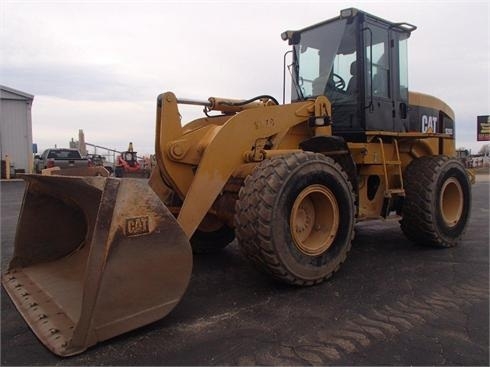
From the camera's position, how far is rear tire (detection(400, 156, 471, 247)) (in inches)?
222

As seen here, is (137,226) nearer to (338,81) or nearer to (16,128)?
(338,81)

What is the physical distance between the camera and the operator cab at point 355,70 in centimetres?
548

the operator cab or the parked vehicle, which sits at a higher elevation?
the operator cab

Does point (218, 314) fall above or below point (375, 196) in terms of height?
below

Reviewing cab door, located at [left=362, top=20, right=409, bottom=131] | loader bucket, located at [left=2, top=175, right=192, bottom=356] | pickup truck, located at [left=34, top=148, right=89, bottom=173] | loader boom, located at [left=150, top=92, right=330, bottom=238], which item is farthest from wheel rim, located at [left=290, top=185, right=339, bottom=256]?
pickup truck, located at [left=34, top=148, right=89, bottom=173]

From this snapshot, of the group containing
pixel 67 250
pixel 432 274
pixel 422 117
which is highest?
pixel 422 117

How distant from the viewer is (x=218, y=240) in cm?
553

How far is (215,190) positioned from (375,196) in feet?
8.36

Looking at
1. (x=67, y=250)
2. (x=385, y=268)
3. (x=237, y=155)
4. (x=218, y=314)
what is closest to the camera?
(x=218, y=314)

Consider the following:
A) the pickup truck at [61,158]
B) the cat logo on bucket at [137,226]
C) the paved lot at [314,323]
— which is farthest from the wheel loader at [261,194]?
the pickup truck at [61,158]

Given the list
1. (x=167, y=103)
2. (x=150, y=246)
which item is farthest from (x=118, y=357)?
(x=167, y=103)

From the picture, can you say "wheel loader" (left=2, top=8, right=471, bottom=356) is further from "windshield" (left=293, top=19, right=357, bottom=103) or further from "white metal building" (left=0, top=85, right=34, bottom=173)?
"white metal building" (left=0, top=85, right=34, bottom=173)

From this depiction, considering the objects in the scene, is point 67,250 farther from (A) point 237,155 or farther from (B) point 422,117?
(B) point 422,117

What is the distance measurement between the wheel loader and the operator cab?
0.02m
